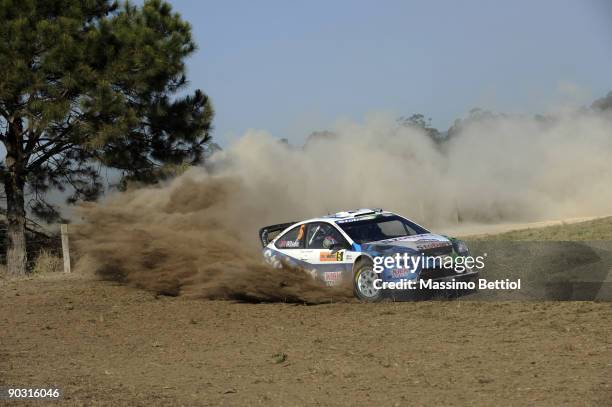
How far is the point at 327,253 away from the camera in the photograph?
42.0 ft

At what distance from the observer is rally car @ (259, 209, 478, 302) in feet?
39.3

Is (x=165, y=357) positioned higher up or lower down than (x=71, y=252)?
lower down

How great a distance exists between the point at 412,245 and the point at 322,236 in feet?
5.45

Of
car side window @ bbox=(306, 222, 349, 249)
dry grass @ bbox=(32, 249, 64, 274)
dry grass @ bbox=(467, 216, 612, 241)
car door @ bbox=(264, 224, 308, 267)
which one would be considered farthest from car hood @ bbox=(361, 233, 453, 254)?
dry grass @ bbox=(32, 249, 64, 274)

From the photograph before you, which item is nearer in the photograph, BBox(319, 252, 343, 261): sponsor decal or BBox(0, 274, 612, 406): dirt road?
BBox(0, 274, 612, 406): dirt road

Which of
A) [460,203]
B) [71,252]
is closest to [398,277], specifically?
[71,252]

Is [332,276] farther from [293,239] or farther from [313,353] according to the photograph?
[313,353]

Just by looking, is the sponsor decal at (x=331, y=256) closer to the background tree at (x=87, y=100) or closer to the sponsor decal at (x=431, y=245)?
the sponsor decal at (x=431, y=245)

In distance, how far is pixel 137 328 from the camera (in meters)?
11.3

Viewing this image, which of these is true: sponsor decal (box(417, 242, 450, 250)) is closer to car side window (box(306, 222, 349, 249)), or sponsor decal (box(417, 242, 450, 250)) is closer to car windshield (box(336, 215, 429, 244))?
car windshield (box(336, 215, 429, 244))

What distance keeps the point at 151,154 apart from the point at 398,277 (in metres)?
12.5

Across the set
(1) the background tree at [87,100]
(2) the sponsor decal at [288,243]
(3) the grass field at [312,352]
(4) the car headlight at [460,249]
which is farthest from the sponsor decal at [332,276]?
(1) the background tree at [87,100]

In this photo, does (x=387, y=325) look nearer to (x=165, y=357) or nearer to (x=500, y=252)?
(x=165, y=357)

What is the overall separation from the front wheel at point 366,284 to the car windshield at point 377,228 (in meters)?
0.59
